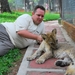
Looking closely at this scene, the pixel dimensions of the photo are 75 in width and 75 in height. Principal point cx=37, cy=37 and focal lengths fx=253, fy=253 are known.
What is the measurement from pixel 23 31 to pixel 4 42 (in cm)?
52

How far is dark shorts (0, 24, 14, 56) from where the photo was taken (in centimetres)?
584

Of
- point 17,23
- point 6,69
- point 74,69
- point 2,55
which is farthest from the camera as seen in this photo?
point 17,23

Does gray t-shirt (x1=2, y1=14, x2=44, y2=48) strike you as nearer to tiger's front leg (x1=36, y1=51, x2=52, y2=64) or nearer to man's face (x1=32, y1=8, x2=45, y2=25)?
man's face (x1=32, y1=8, x2=45, y2=25)

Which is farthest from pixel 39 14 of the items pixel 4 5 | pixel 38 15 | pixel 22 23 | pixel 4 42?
pixel 4 5

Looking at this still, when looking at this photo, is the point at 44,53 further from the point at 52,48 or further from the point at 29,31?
the point at 29,31

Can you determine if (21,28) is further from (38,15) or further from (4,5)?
(4,5)

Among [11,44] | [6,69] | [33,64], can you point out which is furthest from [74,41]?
[6,69]

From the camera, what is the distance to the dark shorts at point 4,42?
584cm

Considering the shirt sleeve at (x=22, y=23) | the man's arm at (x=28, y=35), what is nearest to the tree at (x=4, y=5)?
the shirt sleeve at (x=22, y=23)

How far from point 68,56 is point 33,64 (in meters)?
0.70

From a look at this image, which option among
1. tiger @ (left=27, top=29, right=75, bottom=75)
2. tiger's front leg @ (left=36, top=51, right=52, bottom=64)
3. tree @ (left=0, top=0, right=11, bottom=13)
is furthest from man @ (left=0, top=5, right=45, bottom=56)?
tree @ (left=0, top=0, right=11, bottom=13)

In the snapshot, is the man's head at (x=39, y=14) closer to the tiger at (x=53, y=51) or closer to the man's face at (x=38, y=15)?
the man's face at (x=38, y=15)

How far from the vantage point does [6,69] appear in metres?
4.68

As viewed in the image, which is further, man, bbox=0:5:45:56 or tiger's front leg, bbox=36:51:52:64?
man, bbox=0:5:45:56
